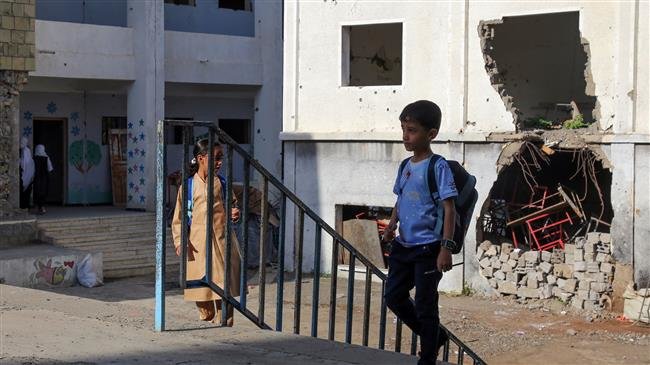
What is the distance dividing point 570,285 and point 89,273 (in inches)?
309

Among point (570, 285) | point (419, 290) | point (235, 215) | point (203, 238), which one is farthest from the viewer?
point (570, 285)

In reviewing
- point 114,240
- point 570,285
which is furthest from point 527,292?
point 114,240

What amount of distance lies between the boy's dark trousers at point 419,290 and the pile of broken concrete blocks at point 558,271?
10467 millimetres

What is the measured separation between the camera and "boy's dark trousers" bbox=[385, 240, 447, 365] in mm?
5449

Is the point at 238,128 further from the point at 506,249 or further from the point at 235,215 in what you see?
the point at 235,215

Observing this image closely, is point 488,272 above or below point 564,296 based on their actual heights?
above

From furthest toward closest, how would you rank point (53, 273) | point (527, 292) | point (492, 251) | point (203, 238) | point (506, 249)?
point (492, 251) < point (506, 249) < point (527, 292) < point (53, 273) < point (203, 238)

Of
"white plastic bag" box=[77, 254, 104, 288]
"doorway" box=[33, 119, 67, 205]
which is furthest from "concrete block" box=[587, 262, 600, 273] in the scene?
"doorway" box=[33, 119, 67, 205]

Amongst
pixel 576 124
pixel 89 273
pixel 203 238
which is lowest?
pixel 89 273

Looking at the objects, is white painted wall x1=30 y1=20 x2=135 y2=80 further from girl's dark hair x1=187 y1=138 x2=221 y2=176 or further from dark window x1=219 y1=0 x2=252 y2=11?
girl's dark hair x1=187 y1=138 x2=221 y2=176

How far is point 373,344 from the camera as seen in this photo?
13.2m

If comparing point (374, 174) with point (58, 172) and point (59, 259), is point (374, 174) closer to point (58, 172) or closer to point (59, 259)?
point (59, 259)

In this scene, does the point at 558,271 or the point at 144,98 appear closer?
the point at 558,271

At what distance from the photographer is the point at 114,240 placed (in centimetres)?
1919
